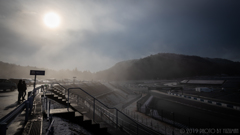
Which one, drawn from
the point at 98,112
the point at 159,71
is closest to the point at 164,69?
the point at 159,71

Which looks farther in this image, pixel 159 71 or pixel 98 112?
pixel 159 71

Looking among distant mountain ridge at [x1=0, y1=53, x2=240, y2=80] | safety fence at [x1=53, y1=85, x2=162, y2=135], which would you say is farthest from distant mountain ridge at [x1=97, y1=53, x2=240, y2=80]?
safety fence at [x1=53, y1=85, x2=162, y2=135]

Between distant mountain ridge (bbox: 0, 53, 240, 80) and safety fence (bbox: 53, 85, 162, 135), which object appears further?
distant mountain ridge (bbox: 0, 53, 240, 80)

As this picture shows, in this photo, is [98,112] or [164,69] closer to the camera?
[98,112]

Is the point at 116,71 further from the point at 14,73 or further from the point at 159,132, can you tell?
the point at 159,132

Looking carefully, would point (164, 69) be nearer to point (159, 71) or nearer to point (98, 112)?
point (159, 71)

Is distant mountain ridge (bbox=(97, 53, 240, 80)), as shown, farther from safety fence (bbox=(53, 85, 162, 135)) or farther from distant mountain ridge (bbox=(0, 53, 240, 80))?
safety fence (bbox=(53, 85, 162, 135))

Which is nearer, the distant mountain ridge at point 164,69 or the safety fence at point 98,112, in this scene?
the safety fence at point 98,112

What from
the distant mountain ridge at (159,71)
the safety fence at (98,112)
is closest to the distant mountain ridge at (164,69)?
the distant mountain ridge at (159,71)

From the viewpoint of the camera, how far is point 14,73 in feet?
409

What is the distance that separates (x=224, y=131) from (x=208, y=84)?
62842mm

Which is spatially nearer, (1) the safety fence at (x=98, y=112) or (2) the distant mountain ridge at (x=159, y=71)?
(1) the safety fence at (x=98, y=112)

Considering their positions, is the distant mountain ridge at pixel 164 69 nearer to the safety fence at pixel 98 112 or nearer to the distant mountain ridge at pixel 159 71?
the distant mountain ridge at pixel 159 71

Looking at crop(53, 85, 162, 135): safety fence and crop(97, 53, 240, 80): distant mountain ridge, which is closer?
crop(53, 85, 162, 135): safety fence
